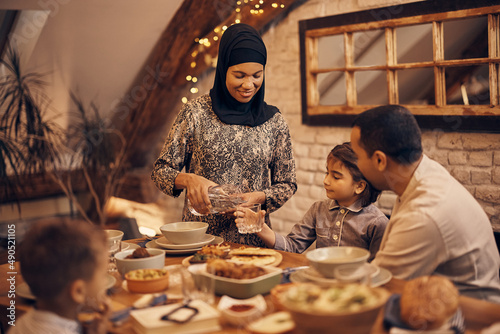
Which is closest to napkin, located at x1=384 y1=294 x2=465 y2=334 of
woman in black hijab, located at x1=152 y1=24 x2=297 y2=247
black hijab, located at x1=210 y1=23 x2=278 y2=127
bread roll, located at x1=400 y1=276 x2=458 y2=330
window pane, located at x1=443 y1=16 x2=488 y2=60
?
bread roll, located at x1=400 y1=276 x2=458 y2=330

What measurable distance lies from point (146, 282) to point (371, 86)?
13.4 ft

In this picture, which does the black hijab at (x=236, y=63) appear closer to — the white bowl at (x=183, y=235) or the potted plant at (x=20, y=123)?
the white bowl at (x=183, y=235)

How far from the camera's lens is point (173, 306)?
1.52m

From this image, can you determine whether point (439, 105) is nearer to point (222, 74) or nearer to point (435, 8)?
point (435, 8)

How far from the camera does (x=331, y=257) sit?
5.58ft

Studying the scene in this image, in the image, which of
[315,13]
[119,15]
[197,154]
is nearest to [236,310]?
[197,154]

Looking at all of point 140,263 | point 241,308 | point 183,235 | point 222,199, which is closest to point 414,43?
point 222,199

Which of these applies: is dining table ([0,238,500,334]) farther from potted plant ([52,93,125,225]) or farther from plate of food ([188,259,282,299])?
potted plant ([52,93,125,225])

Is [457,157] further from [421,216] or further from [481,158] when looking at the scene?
[421,216]

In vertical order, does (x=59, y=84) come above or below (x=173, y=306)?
above

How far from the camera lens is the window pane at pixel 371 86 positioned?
523 centimetres

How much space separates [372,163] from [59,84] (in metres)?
3.61

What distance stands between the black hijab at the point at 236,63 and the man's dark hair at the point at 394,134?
2.83ft

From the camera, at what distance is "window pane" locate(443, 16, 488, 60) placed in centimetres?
478
